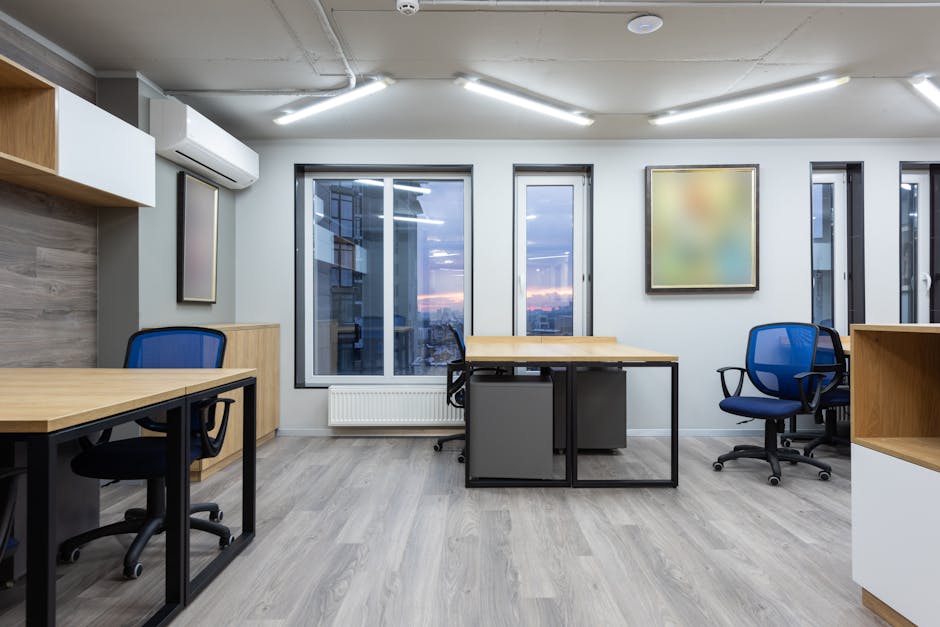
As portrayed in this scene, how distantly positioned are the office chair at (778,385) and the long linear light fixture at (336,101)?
122 inches

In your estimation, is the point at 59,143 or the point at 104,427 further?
the point at 59,143

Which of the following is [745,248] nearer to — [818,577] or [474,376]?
[474,376]

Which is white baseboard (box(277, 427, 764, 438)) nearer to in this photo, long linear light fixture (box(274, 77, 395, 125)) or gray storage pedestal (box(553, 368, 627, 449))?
gray storage pedestal (box(553, 368, 627, 449))

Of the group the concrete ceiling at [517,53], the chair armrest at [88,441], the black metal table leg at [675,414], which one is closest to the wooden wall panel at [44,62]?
the concrete ceiling at [517,53]

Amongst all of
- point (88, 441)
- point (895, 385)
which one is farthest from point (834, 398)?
point (88, 441)

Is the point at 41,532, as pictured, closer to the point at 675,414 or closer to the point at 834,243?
the point at 675,414

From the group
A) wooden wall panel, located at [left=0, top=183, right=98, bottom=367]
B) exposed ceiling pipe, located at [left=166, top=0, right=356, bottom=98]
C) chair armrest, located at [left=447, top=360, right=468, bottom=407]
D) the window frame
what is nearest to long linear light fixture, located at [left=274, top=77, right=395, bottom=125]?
exposed ceiling pipe, located at [left=166, top=0, right=356, bottom=98]

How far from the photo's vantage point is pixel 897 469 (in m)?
1.68

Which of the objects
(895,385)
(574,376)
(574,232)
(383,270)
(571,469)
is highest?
(574,232)

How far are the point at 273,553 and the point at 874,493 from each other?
7.68ft

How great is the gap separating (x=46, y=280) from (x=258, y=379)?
5.25 feet

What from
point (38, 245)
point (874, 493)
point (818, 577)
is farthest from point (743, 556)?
point (38, 245)

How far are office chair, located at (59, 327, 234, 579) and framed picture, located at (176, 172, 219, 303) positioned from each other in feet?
4.14

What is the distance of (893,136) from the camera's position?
15.0 feet
